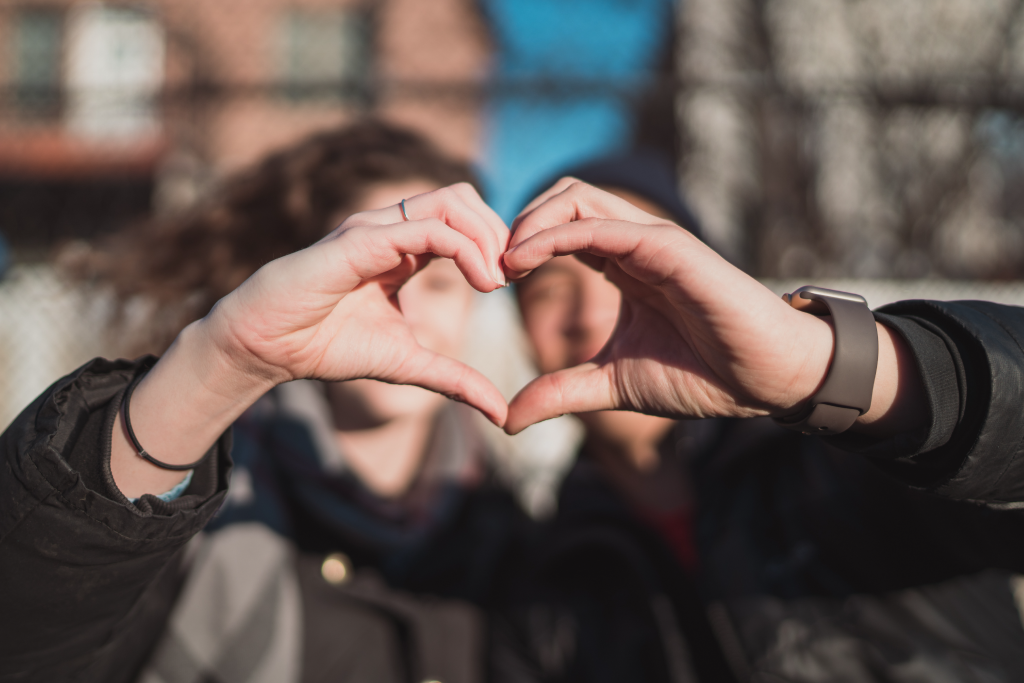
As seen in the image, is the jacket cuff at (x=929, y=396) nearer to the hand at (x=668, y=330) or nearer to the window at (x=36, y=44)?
the hand at (x=668, y=330)

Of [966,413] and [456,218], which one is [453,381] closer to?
[456,218]

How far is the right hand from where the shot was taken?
2.80 ft

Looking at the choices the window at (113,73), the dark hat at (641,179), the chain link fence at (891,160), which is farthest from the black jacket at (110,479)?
the window at (113,73)

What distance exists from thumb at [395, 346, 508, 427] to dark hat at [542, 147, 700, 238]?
108cm

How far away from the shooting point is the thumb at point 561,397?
3.26 ft

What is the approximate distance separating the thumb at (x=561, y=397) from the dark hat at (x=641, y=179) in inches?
39.0

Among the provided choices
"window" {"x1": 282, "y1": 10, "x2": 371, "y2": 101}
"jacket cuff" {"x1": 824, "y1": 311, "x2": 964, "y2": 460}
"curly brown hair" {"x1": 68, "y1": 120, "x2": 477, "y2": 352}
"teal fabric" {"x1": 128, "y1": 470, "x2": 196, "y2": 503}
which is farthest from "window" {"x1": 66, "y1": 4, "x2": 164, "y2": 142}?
"jacket cuff" {"x1": 824, "y1": 311, "x2": 964, "y2": 460}

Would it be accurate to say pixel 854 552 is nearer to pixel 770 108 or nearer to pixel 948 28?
pixel 770 108

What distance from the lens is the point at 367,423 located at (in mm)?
1884

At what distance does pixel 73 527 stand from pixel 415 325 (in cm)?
101

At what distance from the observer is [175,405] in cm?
90

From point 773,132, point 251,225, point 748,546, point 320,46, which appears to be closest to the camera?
point 748,546

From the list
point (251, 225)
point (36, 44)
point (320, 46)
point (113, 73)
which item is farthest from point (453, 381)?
point (36, 44)

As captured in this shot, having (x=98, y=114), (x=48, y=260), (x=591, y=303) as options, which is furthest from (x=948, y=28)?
(x=48, y=260)
